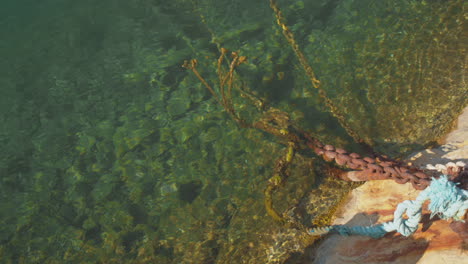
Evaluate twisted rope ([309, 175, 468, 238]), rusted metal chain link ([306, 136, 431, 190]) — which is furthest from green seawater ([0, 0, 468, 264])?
twisted rope ([309, 175, 468, 238])

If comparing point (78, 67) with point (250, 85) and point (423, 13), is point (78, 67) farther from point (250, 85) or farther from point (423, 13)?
point (423, 13)

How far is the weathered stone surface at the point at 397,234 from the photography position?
3.10 metres

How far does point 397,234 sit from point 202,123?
311cm

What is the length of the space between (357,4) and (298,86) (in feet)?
7.68

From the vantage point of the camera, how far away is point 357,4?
6.91 metres

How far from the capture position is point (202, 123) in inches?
223

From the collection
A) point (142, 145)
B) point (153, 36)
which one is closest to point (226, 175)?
point (142, 145)

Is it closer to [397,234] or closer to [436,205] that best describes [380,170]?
[397,234]

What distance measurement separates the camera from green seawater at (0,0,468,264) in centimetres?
449

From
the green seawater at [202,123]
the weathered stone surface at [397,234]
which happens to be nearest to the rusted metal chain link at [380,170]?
the weathered stone surface at [397,234]

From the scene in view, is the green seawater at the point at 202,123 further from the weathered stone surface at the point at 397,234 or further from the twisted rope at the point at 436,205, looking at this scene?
the twisted rope at the point at 436,205

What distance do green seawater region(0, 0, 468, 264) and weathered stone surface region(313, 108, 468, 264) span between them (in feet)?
0.69

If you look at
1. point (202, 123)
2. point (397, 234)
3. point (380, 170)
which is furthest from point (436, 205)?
point (202, 123)

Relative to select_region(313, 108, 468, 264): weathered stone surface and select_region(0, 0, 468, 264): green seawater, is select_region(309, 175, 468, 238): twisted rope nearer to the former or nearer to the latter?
select_region(313, 108, 468, 264): weathered stone surface
